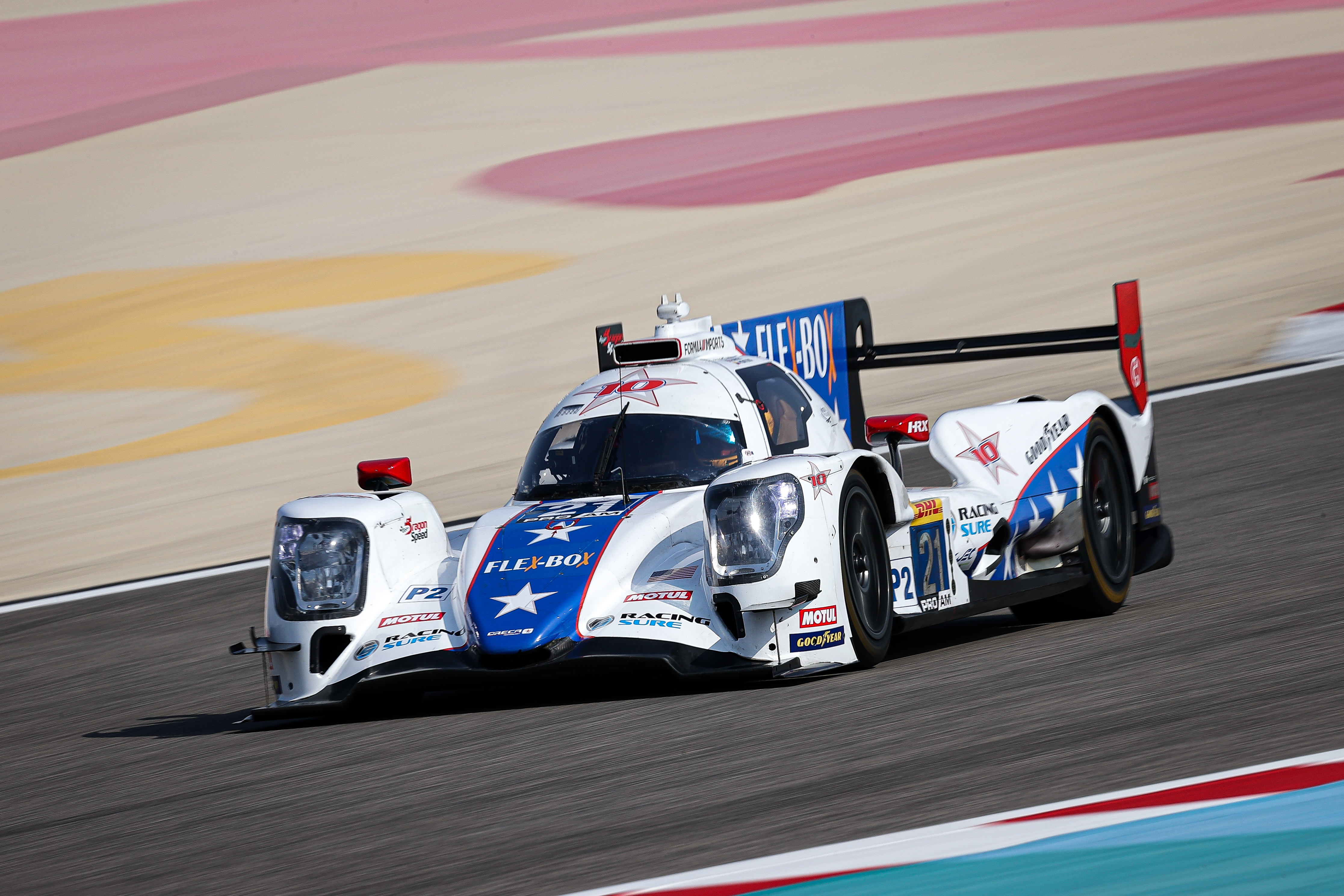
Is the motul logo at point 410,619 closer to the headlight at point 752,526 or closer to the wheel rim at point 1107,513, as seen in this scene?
the headlight at point 752,526

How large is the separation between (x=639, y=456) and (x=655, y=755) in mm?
2263

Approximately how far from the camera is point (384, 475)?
8.66m

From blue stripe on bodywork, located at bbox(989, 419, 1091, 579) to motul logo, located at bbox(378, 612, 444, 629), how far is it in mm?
2604


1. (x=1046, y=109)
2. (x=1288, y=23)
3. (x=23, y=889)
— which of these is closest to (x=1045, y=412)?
(x=23, y=889)

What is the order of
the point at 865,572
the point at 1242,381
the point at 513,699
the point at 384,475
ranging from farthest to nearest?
1. the point at 1242,381
2. the point at 384,475
3. the point at 513,699
4. the point at 865,572

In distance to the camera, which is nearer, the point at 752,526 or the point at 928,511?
the point at 752,526

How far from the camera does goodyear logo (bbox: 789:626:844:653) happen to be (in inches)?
288

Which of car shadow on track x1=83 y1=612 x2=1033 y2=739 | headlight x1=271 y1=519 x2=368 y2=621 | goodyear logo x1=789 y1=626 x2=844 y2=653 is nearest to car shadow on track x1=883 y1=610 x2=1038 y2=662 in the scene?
car shadow on track x1=83 y1=612 x2=1033 y2=739

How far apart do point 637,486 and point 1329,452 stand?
6.56 metres

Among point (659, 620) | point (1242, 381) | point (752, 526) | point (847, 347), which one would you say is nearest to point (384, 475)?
point (659, 620)

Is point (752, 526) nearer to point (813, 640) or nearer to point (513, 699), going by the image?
point (813, 640)

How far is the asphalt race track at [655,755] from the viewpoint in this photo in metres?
5.20

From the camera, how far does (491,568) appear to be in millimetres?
7578

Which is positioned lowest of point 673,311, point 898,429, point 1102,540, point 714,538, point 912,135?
point 1102,540
